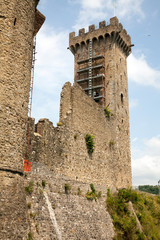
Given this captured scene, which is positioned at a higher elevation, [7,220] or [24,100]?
[24,100]

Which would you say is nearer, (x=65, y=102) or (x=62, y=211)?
(x=62, y=211)

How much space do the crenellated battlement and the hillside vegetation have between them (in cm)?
1423

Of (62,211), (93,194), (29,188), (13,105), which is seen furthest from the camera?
(93,194)

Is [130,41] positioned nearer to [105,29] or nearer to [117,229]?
[105,29]

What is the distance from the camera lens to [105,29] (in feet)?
86.4

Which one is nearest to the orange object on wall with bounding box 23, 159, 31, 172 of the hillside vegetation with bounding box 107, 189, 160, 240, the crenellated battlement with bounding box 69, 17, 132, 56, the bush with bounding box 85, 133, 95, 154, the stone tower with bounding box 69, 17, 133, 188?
the hillside vegetation with bounding box 107, 189, 160, 240

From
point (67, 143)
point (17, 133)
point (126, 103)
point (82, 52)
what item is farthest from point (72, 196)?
point (82, 52)

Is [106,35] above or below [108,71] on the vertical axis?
above

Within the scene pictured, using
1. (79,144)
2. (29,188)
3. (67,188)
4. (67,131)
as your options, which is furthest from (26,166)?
(79,144)

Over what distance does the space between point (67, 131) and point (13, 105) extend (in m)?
7.71

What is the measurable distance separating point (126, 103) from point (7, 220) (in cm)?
2006

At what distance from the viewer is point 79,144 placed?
707 inches

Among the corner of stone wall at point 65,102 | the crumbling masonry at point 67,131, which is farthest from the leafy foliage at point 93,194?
the corner of stone wall at point 65,102

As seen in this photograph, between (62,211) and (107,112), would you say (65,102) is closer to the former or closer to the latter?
(107,112)
